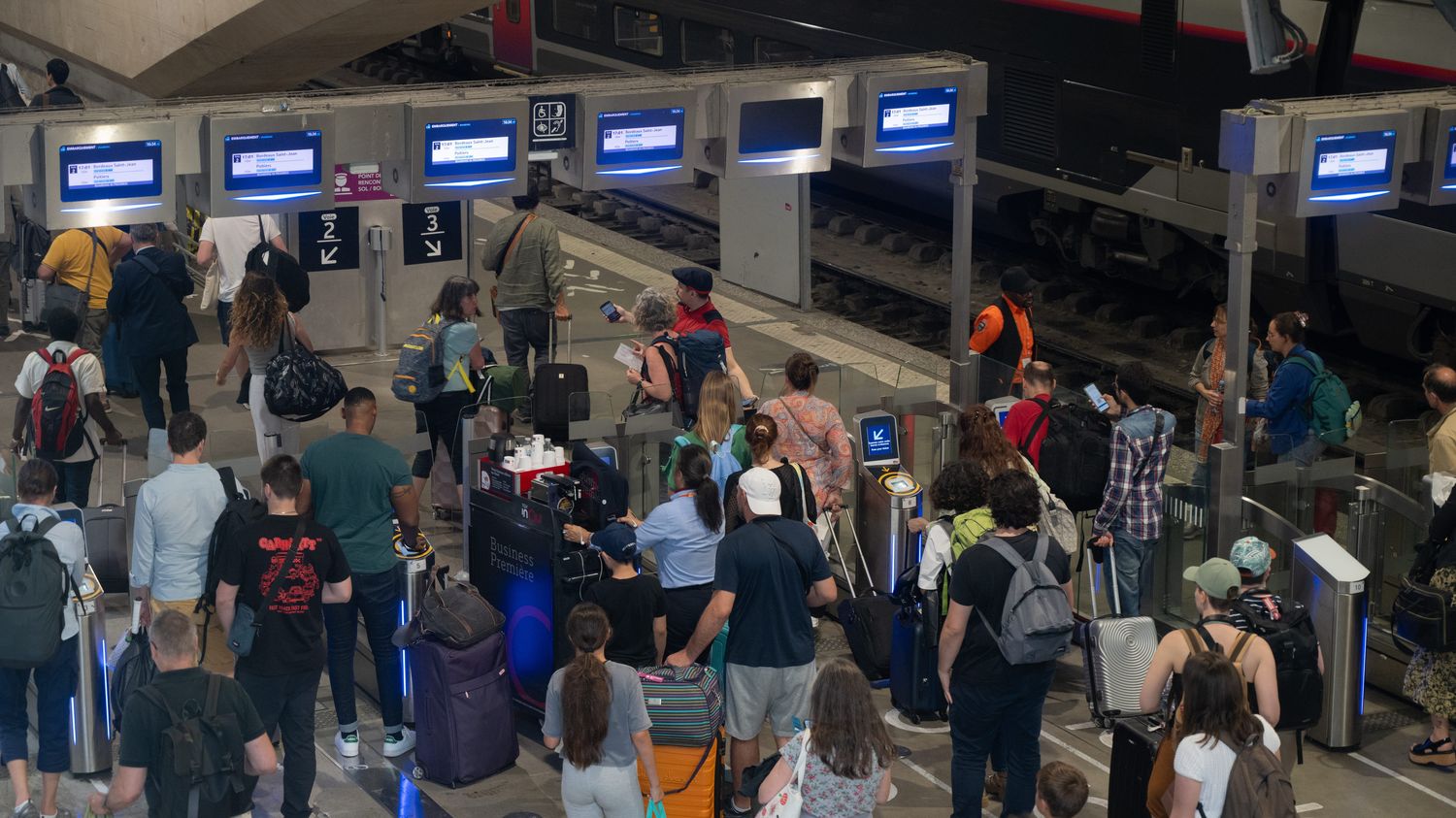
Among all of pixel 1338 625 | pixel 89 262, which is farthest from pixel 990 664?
pixel 89 262

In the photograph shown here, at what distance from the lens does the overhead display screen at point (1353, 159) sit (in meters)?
9.16

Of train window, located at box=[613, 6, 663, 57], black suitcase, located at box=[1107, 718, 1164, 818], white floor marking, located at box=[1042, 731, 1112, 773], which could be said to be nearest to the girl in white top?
black suitcase, located at box=[1107, 718, 1164, 818]

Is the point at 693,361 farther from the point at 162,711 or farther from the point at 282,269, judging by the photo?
the point at 162,711

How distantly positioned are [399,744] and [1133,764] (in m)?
3.21

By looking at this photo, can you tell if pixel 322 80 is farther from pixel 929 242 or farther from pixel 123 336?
pixel 123 336

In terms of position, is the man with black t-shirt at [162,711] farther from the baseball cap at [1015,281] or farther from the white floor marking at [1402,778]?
the baseball cap at [1015,281]

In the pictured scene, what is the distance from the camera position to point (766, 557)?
7.31 meters

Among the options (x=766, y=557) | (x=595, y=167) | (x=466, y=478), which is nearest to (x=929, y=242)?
(x=595, y=167)

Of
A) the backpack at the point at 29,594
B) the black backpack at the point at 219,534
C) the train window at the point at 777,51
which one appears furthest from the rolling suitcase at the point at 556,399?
the train window at the point at 777,51

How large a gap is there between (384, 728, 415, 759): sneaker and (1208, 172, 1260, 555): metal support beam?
401cm

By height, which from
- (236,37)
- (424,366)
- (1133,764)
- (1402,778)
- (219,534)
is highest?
(236,37)

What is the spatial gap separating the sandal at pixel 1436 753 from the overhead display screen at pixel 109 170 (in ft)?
21.6

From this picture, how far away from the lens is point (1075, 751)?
332 inches

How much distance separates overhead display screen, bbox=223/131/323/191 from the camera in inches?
379
